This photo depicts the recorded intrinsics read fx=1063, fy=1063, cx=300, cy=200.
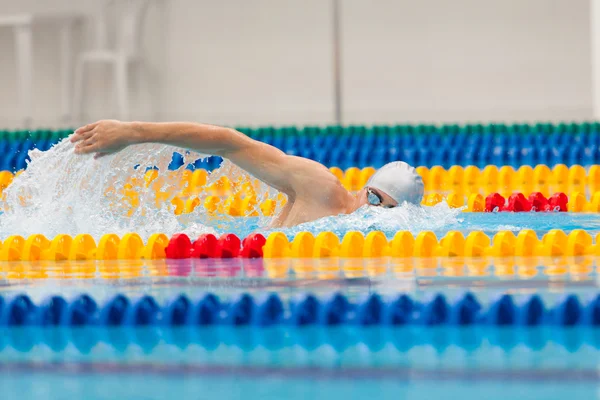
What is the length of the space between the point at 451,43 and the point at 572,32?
46.6 inches

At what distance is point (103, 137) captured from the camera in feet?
14.8

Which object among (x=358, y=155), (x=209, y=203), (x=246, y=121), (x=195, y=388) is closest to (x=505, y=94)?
(x=246, y=121)

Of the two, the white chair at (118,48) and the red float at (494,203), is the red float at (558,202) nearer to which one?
the red float at (494,203)

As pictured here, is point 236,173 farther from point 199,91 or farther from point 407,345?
point 199,91

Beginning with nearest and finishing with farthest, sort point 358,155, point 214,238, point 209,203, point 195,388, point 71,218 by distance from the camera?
1. point 195,388
2. point 214,238
3. point 71,218
4. point 209,203
5. point 358,155

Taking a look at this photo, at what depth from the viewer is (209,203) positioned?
21.1ft

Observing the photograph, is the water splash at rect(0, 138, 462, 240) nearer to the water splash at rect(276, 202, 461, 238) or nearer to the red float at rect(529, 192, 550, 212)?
the water splash at rect(276, 202, 461, 238)

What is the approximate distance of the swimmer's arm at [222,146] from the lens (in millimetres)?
4543

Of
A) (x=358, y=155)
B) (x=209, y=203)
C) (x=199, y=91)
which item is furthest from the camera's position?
(x=199, y=91)

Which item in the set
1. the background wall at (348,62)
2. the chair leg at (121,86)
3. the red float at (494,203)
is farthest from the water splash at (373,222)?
the chair leg at (121,86)

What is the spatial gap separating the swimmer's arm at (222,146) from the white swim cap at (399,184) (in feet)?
0.71

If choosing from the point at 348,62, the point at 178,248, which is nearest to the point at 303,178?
the point at 178,248

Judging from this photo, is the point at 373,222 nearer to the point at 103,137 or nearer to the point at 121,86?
the point at 103,137

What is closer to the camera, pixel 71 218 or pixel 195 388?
pixel 195 388
